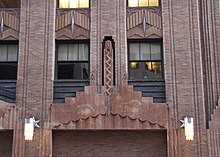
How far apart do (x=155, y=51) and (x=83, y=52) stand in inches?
134

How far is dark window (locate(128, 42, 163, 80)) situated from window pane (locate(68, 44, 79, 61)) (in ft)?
8.12

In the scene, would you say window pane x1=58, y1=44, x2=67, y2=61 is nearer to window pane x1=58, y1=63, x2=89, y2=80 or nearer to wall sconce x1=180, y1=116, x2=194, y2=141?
window pane x1=58, y1=63, x2=89, y2=80

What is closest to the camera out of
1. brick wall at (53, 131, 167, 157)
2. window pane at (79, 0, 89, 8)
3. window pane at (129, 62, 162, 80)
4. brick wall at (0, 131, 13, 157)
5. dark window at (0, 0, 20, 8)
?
brick wall at (53, 131, 167, 157)

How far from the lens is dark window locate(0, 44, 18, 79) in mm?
18625

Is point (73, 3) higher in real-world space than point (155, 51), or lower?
higher

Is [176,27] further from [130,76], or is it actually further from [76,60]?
[76,60]

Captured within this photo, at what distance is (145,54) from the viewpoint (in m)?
18.7

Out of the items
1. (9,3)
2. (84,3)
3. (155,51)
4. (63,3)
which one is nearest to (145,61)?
(155,51)

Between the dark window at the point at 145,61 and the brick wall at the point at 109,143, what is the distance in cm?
272

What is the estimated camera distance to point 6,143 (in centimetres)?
1747

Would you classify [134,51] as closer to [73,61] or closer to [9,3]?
[73,61]

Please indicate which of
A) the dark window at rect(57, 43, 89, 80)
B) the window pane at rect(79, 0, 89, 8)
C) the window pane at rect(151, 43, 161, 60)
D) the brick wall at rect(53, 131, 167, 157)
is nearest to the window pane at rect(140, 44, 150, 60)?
the window pane at rect(151, 43, 161, 60)

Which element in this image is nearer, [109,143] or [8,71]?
[109,143]

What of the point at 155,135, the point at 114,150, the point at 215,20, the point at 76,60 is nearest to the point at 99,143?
the point at 114,150
